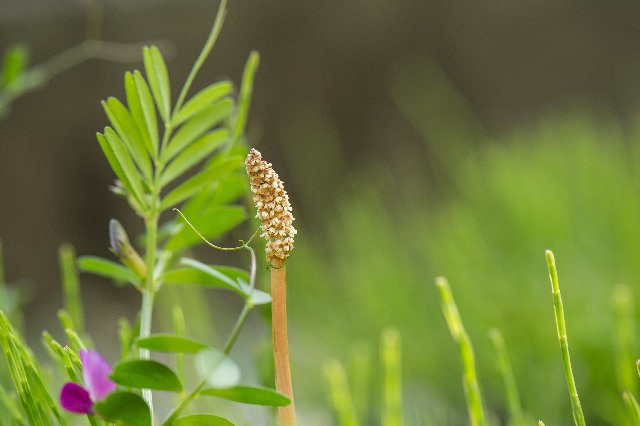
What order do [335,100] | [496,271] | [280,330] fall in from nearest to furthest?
[280,330] → [496,271] → [335,100]

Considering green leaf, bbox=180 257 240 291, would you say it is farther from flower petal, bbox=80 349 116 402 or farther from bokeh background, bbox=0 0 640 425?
bokeh background, bbox=0 0 640 425

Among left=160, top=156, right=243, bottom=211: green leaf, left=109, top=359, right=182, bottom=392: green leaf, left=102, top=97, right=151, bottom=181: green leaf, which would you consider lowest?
left=109, top=359, right=182, bottom=392: green leaf

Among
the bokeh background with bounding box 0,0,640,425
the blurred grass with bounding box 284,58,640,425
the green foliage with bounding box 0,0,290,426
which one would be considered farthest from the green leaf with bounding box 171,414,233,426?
the bokeh background with bounding box 0,0,640,425

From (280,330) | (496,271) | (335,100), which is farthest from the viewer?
(335,100)

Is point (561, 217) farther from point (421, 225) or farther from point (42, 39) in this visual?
point (42, 39)

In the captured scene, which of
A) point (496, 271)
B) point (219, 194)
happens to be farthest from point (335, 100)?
point (219, 194)

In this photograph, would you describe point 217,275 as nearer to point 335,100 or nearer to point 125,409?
point 125,409

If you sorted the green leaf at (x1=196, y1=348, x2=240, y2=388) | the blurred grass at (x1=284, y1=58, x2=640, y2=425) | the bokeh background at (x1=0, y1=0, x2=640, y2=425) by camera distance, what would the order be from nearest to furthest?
the green leaf at (x1=196, y1=348, x2=240, y2=388) → the blurred grass at (x1=284, y1=58, x2=640, y2=425) → the bokeh background at (x1=0, y1=0, x2=640, y2=425)

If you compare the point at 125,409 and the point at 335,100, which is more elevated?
the point at 335,100
